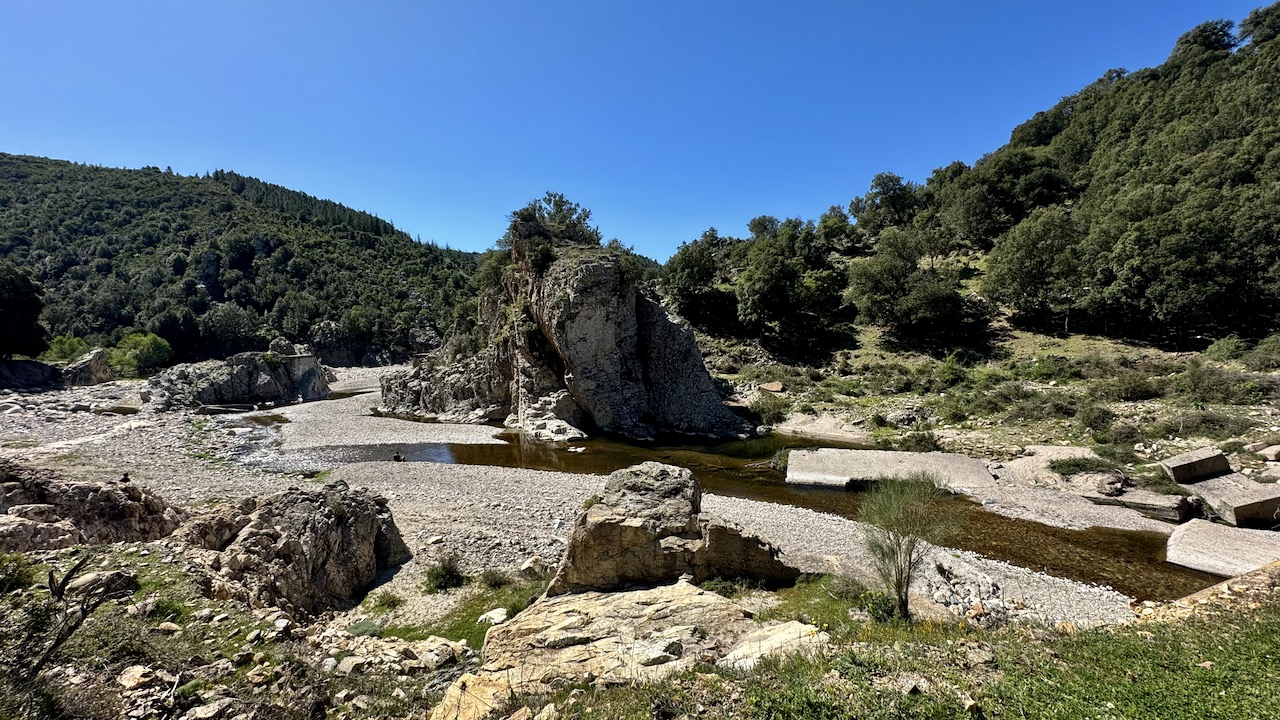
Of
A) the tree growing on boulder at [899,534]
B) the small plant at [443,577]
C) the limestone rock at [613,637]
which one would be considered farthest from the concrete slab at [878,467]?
the small plant at [443,577]

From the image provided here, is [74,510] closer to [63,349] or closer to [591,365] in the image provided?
[591,365]

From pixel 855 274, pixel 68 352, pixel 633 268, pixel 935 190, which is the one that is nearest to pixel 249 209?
pixel 68 352

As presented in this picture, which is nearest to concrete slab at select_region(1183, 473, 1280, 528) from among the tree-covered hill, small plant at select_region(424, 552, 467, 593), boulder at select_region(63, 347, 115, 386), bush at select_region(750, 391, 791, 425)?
bush at select_region(750, 391, 791, 425)

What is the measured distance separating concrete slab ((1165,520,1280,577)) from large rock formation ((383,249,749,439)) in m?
21.5

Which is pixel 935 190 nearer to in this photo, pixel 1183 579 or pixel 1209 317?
pixel 1209 317

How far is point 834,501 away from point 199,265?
116980 millimetres

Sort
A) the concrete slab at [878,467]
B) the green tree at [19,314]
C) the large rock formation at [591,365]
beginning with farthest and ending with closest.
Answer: the green tree at [19,314]
the large rock formation at [591,365]
the concrete slab at [878,467]

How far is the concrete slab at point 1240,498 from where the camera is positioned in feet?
49.1

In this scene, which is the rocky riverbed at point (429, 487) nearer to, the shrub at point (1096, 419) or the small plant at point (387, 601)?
the small plant at point (387, 601)

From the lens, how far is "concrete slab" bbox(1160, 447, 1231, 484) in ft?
59.1

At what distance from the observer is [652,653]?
7539 mm

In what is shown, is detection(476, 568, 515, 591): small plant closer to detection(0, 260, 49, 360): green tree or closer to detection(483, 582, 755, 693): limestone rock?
detection(483, 582, 755, 693): limestone rock

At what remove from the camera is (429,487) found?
71.0ft

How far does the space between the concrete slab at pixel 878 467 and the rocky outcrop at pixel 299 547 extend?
18696 millimetres
